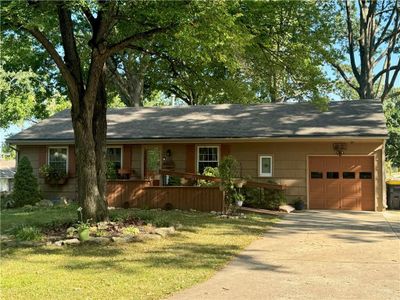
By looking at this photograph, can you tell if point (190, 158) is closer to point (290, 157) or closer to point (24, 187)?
point (290, 157)

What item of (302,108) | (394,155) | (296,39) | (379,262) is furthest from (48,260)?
(394,155)

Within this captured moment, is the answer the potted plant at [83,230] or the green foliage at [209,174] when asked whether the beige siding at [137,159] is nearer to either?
the green foliage at [209,174]

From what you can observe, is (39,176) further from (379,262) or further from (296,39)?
(379,262)

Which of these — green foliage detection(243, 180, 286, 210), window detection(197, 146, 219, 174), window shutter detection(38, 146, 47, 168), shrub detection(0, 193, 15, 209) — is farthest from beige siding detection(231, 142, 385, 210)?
shrub detection(0, 193, 15, 209)

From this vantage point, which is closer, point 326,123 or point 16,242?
point 16,242

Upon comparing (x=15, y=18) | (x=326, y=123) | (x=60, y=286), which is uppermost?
(x=15, y=18)

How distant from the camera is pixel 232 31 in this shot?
35.1 ft

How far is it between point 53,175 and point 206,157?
6.80m

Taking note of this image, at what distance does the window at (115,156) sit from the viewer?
20.5 meters

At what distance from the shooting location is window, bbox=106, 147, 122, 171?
2053cm

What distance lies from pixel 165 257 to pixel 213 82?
7.31 m

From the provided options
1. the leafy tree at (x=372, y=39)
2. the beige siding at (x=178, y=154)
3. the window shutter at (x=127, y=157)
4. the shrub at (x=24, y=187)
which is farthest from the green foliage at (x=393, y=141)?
the shrub at (x=24, y=187)

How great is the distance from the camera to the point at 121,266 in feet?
25.4

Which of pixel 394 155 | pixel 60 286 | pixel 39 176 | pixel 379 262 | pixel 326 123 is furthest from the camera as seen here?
pixel 394 155
